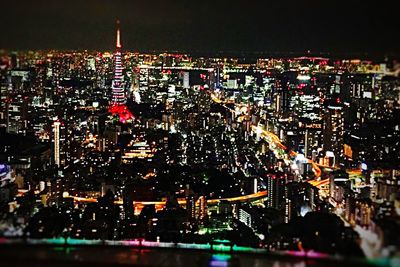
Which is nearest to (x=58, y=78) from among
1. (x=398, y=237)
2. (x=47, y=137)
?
(x=47, y=137)

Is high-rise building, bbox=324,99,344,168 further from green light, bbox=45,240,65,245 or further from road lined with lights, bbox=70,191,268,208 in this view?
green light, bbox=45,240,65,245

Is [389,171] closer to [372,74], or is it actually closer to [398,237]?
[372,74]

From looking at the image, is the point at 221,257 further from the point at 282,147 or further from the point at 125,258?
the point at 282,147

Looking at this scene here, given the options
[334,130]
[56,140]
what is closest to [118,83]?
[56,140]

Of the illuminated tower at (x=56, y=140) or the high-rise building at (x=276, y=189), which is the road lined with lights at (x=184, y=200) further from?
the illuminated tower at (x=56, y=140)

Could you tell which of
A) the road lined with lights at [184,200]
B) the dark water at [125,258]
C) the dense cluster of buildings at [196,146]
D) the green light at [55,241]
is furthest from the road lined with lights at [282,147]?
the green light at [55,241]
